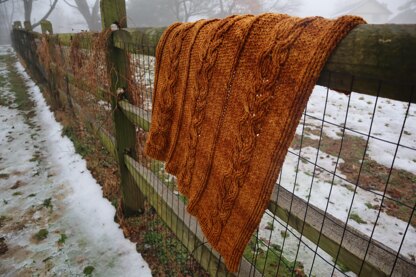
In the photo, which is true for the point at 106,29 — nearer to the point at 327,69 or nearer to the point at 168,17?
the point at 327,69

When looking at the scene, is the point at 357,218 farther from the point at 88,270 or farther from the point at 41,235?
the point at 41,235

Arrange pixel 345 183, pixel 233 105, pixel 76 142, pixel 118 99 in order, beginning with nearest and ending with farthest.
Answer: pixel 233 105 → pixel 118 99 → pixel 345 183 → pixel 76 142

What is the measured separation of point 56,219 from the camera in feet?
10.7

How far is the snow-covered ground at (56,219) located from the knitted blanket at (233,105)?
1.59 m

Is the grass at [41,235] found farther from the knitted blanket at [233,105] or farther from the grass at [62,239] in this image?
the knitted blanket at [233,105]

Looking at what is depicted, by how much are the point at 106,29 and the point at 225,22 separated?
176 cm

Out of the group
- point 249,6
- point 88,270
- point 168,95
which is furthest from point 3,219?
point 249,6

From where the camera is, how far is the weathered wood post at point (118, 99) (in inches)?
98.1

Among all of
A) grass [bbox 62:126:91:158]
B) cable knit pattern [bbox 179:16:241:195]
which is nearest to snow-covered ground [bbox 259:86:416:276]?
cable knit pattern [bbox 179:16:241:195]

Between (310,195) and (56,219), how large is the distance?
2.93m

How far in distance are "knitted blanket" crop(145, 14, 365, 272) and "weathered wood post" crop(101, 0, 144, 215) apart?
43.7 inches

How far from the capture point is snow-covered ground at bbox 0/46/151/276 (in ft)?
8.66

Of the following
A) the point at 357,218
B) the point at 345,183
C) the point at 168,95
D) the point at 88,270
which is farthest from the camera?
the point at 345,183

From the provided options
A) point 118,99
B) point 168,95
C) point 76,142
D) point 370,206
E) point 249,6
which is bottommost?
point 370,206
